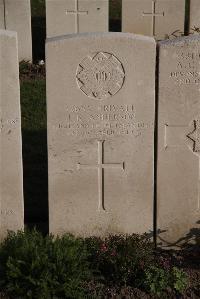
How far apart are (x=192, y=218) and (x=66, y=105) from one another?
1510 millimetres

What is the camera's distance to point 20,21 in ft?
36.2

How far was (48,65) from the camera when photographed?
5.35m

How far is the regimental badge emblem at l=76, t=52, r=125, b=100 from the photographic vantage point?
5.37 metres

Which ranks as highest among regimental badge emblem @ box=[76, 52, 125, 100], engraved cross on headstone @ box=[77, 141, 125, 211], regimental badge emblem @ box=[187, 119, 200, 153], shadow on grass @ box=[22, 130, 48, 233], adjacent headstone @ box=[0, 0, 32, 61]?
adjacent headstone @ box=[0, 0, 32, 61]

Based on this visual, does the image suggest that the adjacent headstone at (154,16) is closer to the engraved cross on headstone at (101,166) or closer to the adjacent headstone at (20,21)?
the adjacent headstone at (20,21)

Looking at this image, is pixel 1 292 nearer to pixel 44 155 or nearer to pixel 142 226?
pixel 142 226

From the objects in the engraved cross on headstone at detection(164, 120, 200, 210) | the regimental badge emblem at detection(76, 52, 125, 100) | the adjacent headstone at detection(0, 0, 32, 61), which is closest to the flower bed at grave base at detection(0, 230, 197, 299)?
the engraved cross on headstone at detection(164, 120, 200, 210)

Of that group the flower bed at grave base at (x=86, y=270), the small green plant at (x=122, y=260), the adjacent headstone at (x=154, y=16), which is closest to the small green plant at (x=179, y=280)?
the flower bed at grave base at (x=86, y=270)

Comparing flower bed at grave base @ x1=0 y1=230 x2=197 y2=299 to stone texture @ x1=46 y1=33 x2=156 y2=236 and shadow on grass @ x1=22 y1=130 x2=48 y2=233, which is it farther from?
shadow on grass @ x1=22 y1=130 x2=48 y2=233

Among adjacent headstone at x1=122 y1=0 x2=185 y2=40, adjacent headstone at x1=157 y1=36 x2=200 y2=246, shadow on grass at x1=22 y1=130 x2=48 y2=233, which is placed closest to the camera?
adjacent headstone at x1=157 y1=36 x2=200 y2=246

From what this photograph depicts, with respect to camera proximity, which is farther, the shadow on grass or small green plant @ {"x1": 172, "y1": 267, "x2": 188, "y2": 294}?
the shadow on grass

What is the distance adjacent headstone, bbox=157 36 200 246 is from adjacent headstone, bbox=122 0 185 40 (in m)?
6.23

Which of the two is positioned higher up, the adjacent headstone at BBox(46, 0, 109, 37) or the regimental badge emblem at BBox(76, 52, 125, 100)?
the adjacent headstone at BBox(46, 0, 109, 37)

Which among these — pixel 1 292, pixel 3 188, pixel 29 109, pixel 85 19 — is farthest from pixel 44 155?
pixel 85 19
